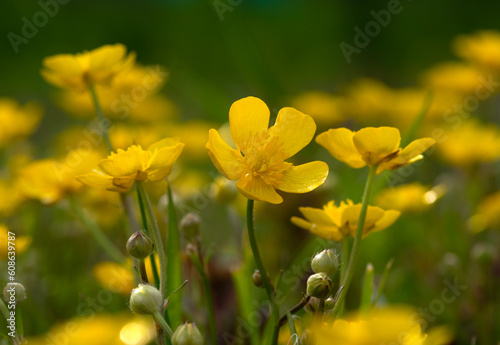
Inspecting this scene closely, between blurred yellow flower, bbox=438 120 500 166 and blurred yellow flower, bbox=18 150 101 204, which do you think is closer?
blurred yellow flower, bbox=18 150 101 204

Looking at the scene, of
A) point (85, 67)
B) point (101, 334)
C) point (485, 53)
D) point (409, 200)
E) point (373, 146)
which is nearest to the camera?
point (101, 334)

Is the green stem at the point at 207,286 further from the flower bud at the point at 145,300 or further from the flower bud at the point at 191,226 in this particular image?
the flower bud at the point at 145,300

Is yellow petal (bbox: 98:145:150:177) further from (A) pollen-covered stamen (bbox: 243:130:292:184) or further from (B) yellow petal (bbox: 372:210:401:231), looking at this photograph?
(B) yellow petal (bbox: 372:210:401:231)

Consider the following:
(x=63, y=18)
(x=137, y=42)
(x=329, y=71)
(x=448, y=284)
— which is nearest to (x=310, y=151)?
(x=448, y=284)

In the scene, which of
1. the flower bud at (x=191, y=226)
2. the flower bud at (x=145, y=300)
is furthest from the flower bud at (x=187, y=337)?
the flower bud at (x=191, y=226)

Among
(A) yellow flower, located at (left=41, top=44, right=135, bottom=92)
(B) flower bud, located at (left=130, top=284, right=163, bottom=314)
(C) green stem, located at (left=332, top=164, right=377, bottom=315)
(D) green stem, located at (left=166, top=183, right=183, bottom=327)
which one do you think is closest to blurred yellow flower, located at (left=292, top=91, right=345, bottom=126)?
(A) yellow flower, located at (left=41, top=44, right=135, bottom=92)

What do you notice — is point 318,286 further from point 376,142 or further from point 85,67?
point 85,67

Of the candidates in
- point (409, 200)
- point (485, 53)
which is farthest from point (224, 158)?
point (485, 53)
